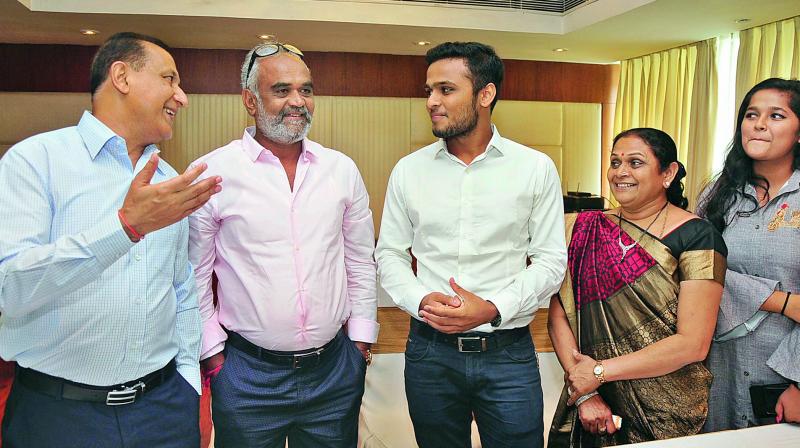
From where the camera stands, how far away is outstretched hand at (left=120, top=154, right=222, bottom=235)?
1.23m

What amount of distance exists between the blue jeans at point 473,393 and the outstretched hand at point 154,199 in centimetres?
93

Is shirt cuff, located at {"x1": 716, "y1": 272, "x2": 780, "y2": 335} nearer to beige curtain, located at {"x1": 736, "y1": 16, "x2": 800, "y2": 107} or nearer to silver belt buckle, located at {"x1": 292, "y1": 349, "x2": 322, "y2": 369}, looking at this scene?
silver belt buckle, located at {"x1": 292, "y1": 349, "x2": 322, "y2": 369}

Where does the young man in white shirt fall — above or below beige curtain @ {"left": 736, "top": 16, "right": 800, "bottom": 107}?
below

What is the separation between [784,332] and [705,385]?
366 millimetres

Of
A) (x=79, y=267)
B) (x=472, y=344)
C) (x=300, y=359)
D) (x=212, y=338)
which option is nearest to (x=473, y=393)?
(x=472, y=344)

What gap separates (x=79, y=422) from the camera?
1.41m

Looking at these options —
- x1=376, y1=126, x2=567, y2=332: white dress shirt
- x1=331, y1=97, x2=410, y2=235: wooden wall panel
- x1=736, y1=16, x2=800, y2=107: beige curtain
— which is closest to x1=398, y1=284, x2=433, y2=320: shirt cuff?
x1=376, y1=126, x2=567, y2=332: white dress shirt

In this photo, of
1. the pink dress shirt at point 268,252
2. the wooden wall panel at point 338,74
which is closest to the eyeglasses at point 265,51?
the pink dress shirt at point 268,252

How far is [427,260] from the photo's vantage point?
1951 millimetres

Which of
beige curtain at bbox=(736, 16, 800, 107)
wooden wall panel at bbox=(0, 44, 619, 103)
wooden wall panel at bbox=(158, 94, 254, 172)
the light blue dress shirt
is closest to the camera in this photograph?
Result: the light blue dress shirt

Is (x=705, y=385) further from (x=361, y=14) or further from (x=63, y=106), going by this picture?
(x=63, y=106)

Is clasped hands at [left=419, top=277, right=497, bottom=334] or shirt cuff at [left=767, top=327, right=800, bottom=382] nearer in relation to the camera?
clasped hands at [left=419, top=277, right=497, bottom=334]

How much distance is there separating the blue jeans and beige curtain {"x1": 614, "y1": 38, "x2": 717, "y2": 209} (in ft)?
15.2

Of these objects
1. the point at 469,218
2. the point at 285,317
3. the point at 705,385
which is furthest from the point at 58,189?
the point at 705,385
